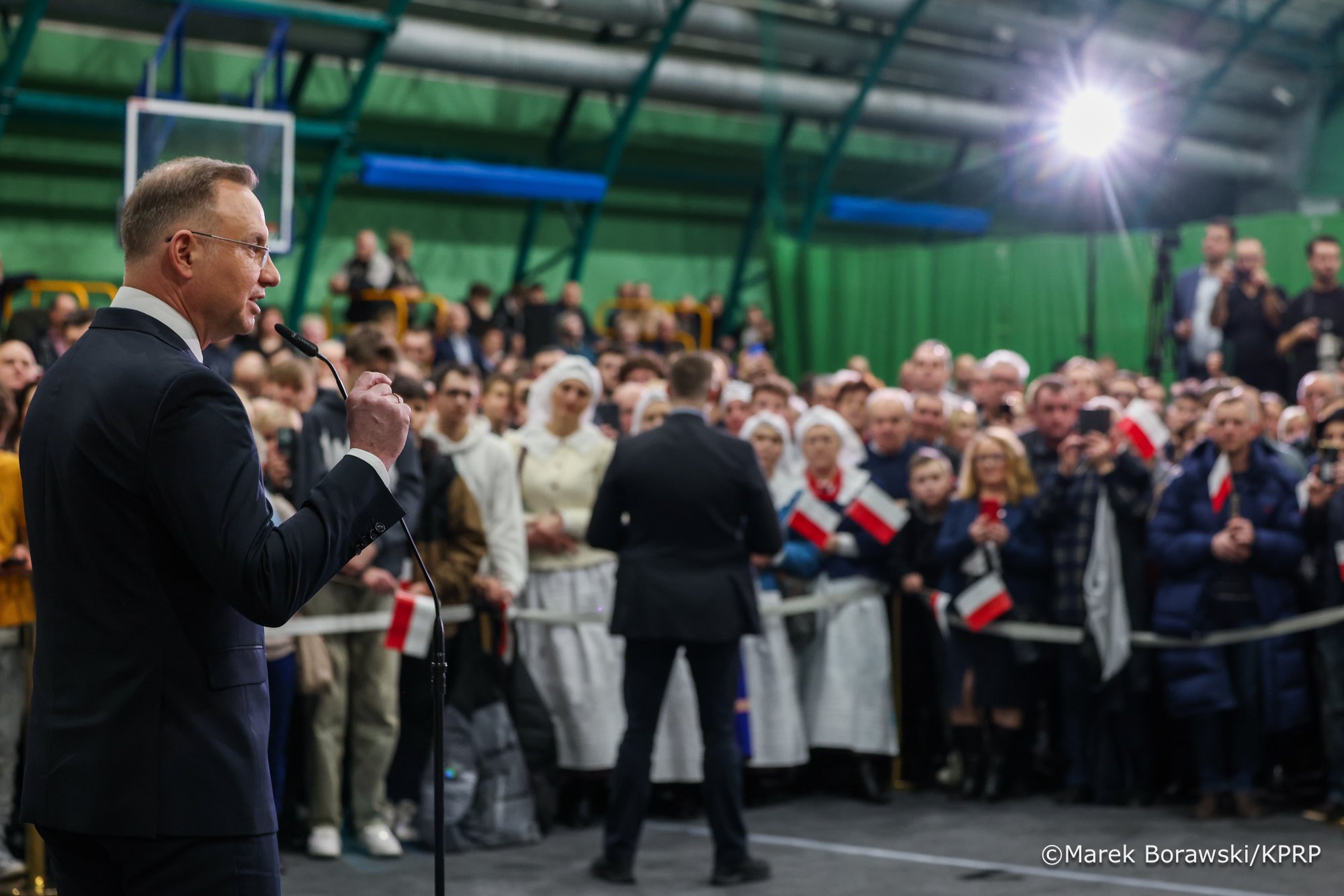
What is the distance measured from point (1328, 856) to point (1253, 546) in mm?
1267

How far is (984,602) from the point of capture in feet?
21.5

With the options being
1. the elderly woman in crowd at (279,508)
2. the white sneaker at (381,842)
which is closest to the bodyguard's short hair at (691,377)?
the elderly woman in crowd at (279,508)

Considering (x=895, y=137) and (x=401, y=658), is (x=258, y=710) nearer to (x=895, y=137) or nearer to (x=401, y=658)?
(x=401, y=658)

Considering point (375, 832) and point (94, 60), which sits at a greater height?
point (94, 60)

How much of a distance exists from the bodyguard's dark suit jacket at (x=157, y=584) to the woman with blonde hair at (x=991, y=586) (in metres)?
4.81

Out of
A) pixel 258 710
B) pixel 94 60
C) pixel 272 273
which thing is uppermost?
pixel 94 60

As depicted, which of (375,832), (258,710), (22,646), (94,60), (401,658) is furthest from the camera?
(94,60)

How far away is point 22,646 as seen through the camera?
16.8 ft

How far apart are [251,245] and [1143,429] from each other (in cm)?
504

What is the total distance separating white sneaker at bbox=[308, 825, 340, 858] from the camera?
5.58 m

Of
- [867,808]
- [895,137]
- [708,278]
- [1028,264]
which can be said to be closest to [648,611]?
[867,808]

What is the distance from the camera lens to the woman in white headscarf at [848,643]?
266 inches

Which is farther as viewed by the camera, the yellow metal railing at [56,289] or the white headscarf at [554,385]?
the yellow metal railing at [56,289]

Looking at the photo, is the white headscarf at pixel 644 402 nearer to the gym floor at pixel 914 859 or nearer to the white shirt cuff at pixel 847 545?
the white shirt cuff at pixel 847 545
